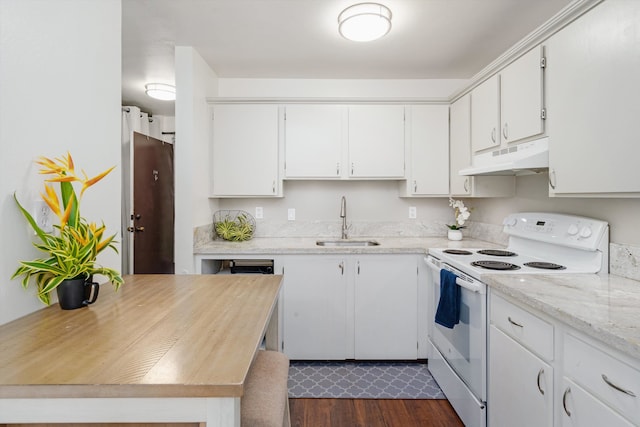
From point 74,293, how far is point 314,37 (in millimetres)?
2103

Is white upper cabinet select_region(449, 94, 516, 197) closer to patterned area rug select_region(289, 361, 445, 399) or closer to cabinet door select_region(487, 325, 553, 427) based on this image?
cabinet door select_region(487, 325, 553, 427)

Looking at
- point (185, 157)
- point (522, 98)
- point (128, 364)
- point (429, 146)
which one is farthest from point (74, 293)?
point (429, 146)

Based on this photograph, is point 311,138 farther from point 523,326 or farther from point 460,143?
point 523,326

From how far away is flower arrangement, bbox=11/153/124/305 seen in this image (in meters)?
1.05

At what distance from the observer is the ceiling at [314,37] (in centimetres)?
199

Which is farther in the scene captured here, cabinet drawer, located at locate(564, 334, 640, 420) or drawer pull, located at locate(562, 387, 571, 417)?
drawer pull, located at locate(562, 387, 571, 417)

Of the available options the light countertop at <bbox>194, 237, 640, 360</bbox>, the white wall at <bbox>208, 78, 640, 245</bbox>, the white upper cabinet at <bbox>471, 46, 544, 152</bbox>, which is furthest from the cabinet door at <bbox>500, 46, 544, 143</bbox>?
the white wall at <bbox>208, 78, 640, 245</bbox>

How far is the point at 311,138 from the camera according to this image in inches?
111

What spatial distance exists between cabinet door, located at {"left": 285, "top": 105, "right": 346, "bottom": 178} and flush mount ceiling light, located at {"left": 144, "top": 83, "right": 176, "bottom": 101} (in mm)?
1398

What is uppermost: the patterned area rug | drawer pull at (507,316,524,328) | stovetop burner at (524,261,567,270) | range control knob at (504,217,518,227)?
range control knob at (504,217,518,227)

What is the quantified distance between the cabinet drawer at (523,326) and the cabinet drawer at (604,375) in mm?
86

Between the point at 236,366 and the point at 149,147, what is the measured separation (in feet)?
11.5

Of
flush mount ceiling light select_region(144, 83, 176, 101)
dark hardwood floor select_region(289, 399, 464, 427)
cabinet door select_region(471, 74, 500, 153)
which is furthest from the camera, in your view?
flush mount ceiling light select_region(144, 83, 176, 101)

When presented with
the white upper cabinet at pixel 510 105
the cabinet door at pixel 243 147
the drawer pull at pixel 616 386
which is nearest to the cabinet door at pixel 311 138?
the cabinet door at pixel 243 147
